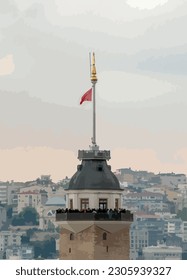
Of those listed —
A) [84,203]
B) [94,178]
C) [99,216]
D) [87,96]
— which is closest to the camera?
[99,216]

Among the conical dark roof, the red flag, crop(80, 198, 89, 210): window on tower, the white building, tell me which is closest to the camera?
crop(80, 198, 89, 210): window on tower

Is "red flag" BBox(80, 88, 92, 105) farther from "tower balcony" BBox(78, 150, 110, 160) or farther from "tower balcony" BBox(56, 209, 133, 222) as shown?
"tower balcony" BBox(56, 209, 133, 222)

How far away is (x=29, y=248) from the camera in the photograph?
200m

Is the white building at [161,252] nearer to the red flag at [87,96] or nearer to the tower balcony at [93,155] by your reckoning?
the red flag at [87,96]

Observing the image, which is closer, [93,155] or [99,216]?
[99,216]

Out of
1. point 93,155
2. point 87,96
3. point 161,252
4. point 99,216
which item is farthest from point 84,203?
point 161,252

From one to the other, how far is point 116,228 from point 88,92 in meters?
2.79

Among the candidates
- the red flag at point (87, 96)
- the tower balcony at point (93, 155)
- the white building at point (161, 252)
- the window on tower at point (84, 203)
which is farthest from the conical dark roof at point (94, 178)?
the white building at point (161, 252)

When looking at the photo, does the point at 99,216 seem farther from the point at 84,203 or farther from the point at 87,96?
the point at 87,96

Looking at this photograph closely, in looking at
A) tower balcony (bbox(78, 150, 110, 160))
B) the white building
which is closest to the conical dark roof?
tower balcony (bbox(78, 150, 110, 160))

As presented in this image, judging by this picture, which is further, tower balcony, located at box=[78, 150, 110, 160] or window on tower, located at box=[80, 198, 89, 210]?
tower balcony, located at box=[78, 150, 110, 160]

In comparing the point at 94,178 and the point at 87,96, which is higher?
the point at 87,96
